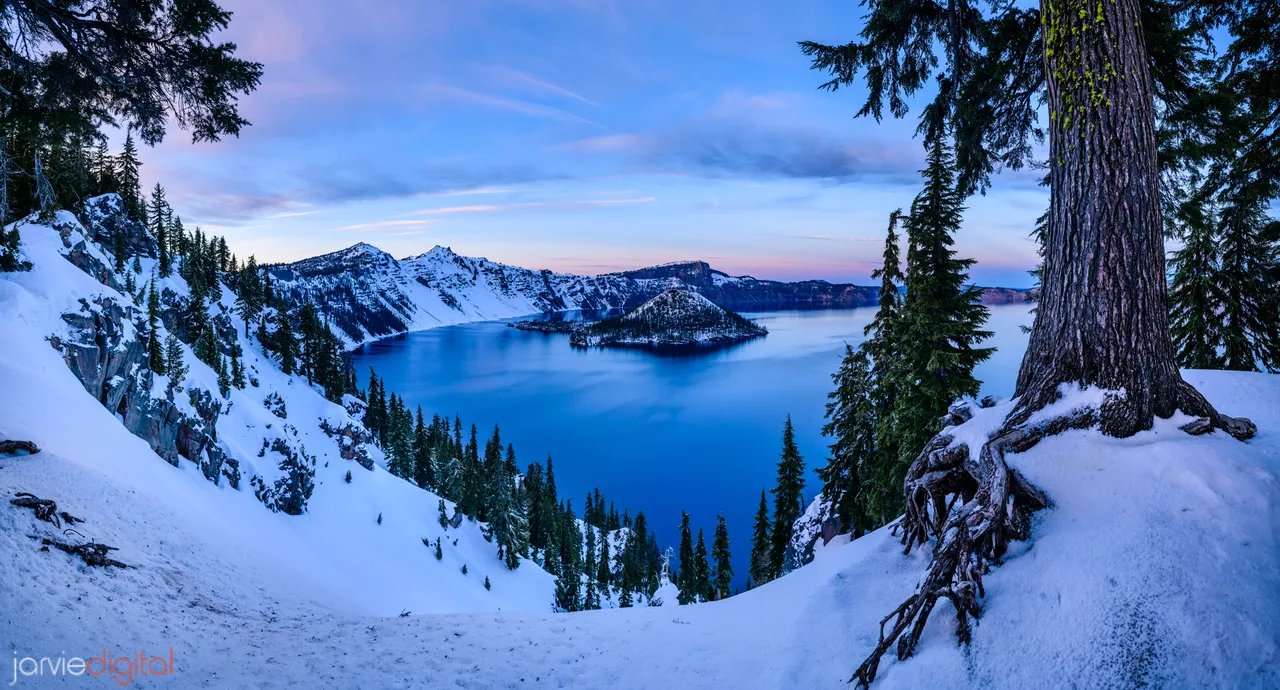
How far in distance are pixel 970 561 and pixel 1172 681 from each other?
113 cm

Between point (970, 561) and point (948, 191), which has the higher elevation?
point (948, 191)

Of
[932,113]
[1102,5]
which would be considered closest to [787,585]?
[1102,5]

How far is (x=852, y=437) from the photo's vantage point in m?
16.3

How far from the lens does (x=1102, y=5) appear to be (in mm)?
4309

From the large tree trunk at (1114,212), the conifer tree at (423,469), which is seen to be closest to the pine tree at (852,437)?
the large tree trunk at (1114,212)

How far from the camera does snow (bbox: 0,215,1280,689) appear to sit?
3049mm

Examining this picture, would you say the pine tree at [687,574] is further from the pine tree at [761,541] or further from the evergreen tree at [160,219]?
the evergreen tree at [160,219]

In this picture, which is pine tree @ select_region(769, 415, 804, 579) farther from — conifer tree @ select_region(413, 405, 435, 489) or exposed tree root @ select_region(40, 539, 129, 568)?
conifer tree @ select_region(413, 405, 435, 489)

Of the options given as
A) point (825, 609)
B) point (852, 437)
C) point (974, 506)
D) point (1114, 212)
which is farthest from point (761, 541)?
point (1114, 212)

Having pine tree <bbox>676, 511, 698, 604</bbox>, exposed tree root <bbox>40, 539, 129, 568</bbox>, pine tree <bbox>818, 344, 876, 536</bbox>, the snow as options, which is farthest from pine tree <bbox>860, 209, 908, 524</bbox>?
pine tree <bbox>676, 511, 698, 604</bbox>

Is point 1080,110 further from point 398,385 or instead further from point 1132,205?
point 398,385

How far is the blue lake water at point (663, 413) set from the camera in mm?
68938

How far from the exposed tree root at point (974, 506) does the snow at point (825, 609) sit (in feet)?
0.38

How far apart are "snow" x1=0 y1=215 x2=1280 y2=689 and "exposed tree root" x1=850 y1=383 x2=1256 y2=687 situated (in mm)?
116
